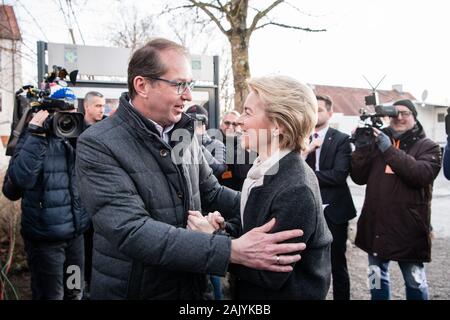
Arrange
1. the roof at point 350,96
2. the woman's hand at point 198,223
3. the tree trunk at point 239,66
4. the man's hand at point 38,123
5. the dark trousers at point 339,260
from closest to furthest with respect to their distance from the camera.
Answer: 1. the woman's hand at point 198,223
2. the man's hand at point 38,123
3. the dark trousers at point 339,260
4. the tree trunk at point 239,66
5. the roof at point 350,96

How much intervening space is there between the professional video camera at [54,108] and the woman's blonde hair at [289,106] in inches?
76.3

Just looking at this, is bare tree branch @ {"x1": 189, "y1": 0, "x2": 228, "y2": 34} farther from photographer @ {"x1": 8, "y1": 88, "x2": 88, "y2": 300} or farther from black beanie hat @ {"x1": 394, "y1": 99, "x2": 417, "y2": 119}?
photographer @ {"x1": 8, "y1": 88, "x2": 88, "y2": 300}

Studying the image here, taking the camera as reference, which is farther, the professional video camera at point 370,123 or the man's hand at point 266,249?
the professional video camera at point 370,123

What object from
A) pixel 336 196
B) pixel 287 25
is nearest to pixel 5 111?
pixel 287 25

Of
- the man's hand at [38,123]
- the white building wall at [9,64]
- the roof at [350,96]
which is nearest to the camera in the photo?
the man's hand at [38,123]

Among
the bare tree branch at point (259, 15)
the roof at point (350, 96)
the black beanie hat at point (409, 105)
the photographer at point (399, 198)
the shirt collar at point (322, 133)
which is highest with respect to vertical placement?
the roof at point (350, 96)

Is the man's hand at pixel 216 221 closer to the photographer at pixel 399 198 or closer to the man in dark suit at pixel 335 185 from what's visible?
the man in dark suit at pixel 335 185

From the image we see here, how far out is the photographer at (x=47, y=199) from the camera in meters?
3.12

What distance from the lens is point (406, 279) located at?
3500mm

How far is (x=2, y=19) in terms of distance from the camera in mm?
4820

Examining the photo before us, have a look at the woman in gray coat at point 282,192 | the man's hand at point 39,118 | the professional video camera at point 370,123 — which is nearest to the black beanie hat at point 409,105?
the professional video camera at point 370,123

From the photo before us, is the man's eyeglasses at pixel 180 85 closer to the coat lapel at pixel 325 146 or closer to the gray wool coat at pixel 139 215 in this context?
the gray wool coat at pixel 139 215

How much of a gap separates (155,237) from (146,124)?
0.55m

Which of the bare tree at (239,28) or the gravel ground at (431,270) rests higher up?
the bare tree at (239,28)
